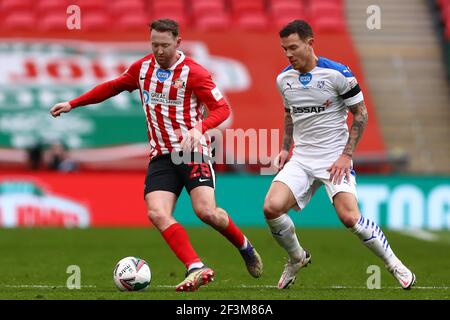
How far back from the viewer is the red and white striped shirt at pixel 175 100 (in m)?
8.33

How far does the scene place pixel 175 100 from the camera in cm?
→ 837

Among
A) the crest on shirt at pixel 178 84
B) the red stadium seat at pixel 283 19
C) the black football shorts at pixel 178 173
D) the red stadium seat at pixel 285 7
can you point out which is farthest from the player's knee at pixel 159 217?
the red stadium seat at pixel 285 7

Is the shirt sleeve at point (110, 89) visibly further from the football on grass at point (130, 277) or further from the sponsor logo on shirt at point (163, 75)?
the football on grass at point (130, 277)

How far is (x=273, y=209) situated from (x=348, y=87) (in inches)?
44.4

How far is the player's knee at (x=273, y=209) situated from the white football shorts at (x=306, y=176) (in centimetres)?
18

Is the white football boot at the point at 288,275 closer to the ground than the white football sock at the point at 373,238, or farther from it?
closer to the ground

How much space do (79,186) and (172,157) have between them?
9.11 meters

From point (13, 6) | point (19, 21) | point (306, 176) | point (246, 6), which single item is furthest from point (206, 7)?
point (306, 176)

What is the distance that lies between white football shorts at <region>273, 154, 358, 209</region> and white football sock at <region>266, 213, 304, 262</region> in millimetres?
194

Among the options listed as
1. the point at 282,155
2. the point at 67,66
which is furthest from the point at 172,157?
the point at 67,66

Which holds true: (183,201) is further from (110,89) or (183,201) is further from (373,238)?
(373,238)

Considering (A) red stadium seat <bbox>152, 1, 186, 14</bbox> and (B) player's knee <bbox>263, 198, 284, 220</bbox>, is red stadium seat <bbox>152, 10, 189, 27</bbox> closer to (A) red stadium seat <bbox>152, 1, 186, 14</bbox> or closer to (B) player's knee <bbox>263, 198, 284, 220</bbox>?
(A) red stadium seat <bbox>152, 1, 186, 14</bbox>

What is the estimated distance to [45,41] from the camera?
20594 millimetres

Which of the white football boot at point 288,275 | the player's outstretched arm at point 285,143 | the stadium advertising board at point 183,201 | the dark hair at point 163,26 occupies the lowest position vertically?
the stadium advertising board at point 183,201
